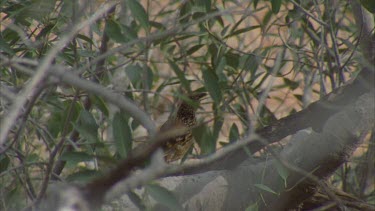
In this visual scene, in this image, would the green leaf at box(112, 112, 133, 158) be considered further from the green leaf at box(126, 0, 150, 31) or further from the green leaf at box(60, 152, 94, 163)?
the green leaf at box(126, 0, 150, 31)

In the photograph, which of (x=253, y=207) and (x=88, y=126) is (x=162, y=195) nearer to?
(x=88, y=126)

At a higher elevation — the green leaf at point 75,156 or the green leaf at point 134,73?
the green leaf at point 134,73

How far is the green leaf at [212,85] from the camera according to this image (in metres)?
2.91

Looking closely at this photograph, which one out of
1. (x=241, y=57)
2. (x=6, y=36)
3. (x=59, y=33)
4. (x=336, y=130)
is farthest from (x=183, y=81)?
(x=241, y=57)

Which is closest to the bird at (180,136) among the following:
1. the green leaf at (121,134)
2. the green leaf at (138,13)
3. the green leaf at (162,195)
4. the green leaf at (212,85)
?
the green leaf at (212,85)

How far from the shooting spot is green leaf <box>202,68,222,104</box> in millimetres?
2909

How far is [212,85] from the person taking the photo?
2.94 metres

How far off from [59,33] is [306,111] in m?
1.11

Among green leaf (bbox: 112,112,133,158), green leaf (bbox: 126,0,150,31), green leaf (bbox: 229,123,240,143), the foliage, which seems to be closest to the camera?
the foliage

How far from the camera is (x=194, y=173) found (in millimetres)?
3297

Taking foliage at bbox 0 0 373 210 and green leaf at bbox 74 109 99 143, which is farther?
green leaf at bbox 74 109 99 143

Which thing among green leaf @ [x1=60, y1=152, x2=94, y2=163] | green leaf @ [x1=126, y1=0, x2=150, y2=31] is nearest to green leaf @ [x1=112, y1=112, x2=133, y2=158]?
green leaf @ [x1=60, y1=152, x2=94, y2=163]

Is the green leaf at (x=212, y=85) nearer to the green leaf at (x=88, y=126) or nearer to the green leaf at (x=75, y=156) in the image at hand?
the green leaf at (x=88, y=126)

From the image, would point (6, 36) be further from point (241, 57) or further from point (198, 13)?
point (241, 57)
